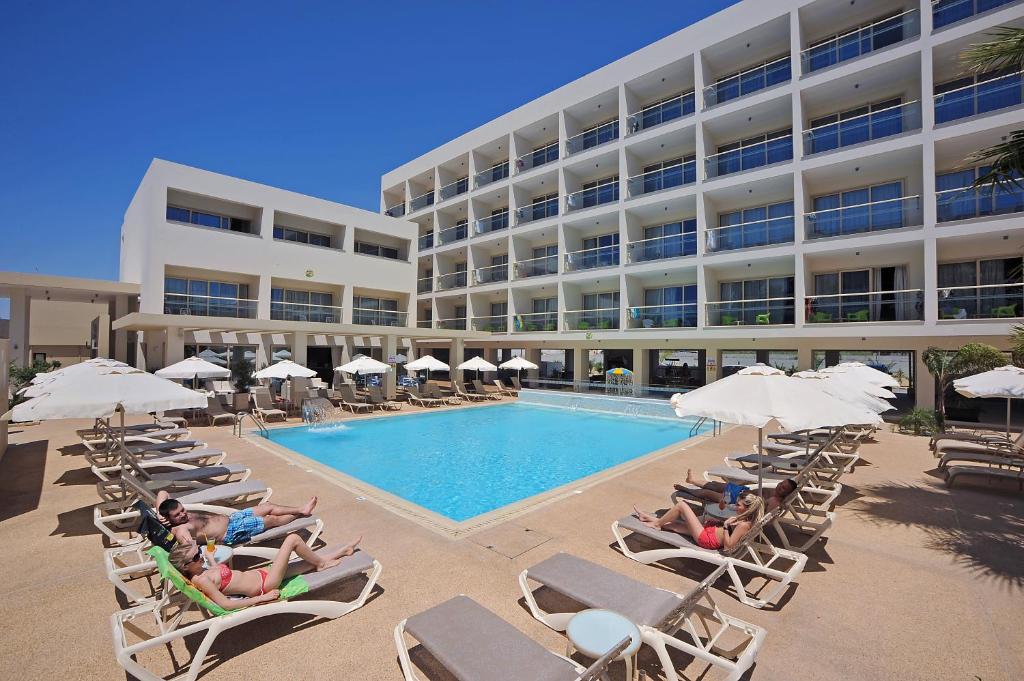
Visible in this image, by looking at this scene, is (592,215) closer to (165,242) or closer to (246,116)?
(246,116)

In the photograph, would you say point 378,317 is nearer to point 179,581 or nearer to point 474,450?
point 474,450

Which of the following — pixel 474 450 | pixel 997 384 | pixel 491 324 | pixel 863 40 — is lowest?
pixel 474 450

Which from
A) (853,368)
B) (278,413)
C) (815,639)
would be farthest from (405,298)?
(815,639)

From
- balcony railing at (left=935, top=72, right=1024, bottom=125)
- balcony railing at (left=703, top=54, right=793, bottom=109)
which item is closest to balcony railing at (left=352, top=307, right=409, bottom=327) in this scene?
balcony railing at (left=703, top=54, right=793, bottom=109)

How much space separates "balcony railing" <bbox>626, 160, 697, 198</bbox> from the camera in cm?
2053

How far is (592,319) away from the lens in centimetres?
2388

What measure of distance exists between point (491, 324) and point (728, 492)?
77.1 ft

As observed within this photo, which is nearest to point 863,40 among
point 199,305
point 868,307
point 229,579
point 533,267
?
point 868,307

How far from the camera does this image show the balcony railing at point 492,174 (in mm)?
28797

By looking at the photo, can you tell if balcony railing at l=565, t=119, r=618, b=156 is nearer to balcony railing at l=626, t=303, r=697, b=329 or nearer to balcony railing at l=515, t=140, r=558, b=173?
balcony railing at l=515, t=140, r=558, b=173

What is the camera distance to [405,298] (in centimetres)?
2817

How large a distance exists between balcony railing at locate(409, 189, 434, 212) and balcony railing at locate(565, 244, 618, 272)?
1353 centimetres

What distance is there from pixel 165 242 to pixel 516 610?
22318 mm

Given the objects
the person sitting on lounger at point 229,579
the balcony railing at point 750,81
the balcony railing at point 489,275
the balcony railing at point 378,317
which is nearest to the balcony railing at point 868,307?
the balcony railing at point 750,81
